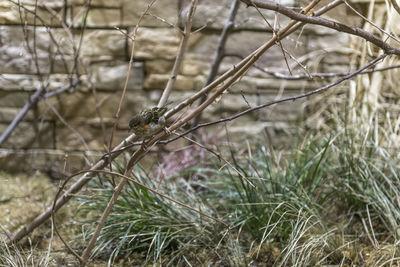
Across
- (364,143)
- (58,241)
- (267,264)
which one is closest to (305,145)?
(364,143)

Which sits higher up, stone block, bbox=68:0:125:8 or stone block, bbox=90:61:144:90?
stone block, bbox=68:0:125:8

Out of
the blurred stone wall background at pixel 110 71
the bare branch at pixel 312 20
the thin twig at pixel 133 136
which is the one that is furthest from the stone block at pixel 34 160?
the bare branch at pixel 312 20

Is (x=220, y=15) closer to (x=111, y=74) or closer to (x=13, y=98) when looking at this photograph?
(x=111, y=74)

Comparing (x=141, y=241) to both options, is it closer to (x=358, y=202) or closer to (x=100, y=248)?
(x=100, y=248)

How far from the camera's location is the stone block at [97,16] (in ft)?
8.06

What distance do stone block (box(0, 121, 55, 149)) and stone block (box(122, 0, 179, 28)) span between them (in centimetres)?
86

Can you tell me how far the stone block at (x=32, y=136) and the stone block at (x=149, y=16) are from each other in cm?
86

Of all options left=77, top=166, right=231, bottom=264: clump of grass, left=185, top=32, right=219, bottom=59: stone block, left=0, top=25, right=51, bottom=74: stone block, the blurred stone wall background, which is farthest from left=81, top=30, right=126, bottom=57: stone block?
left=77, top=166, right=231, bottom=264: clump of grass

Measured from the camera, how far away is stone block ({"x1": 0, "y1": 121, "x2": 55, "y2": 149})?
2635mm

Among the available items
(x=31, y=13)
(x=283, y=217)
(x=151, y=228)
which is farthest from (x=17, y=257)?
(x=31, y=13)

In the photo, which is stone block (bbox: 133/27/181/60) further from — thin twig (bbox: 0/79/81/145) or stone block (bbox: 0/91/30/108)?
stone block (bbox: 0/91/30/108)

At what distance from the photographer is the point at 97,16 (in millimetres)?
2506

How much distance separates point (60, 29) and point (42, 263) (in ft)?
4.96

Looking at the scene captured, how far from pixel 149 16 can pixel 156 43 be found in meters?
0.24
